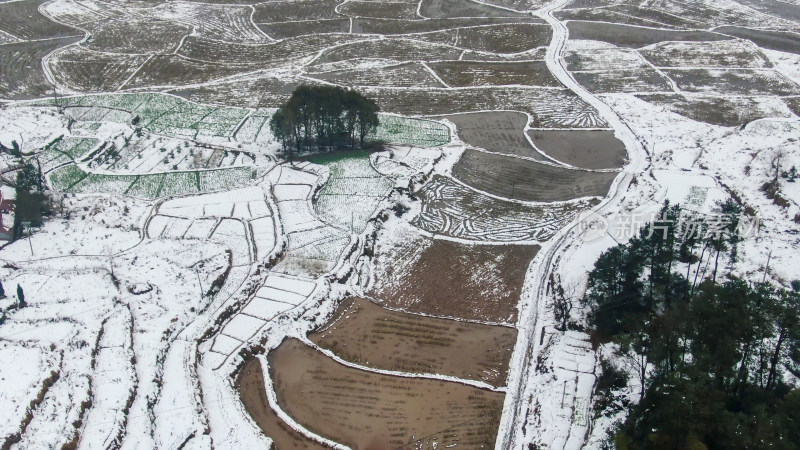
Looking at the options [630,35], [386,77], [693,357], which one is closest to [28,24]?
[386,77]

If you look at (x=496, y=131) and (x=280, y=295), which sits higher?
(x=496, y=131)

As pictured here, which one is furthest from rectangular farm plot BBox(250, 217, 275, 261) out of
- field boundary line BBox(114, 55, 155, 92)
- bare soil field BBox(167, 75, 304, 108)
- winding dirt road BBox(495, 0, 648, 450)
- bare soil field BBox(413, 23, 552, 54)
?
bare soil field BBox(413, 23, 552, 54)

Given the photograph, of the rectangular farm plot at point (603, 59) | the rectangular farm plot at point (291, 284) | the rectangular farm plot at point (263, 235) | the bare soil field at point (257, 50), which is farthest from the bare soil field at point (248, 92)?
the rectangular farm plot at point (603, 59)

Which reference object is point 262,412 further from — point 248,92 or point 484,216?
point 248,92

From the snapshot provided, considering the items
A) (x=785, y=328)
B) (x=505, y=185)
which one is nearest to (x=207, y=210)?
(x=505, y=185)

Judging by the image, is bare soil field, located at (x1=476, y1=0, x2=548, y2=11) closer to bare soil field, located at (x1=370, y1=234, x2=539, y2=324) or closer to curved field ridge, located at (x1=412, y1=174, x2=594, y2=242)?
curved field ridge, located at (x1=412, y1=174, x2=594, y2=242)
